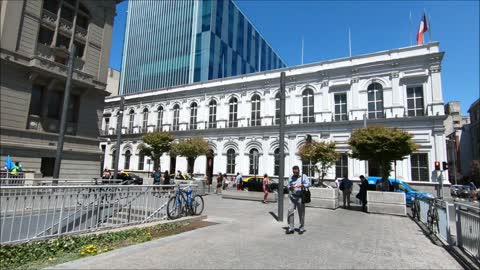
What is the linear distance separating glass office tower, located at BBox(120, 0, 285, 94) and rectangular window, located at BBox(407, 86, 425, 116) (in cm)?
3733

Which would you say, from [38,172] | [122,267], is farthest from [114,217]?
[38,172]

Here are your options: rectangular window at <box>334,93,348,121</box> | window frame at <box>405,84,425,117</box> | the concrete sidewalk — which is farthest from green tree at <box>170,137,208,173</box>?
window frame at <box>405,84,425,117</box>

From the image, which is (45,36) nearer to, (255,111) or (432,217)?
(255,111)

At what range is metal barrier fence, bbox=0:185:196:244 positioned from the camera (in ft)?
19.3

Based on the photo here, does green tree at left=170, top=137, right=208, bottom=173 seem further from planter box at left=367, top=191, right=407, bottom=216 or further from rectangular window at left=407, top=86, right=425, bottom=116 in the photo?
rectangular window at left=407, top=86, right=425, bottom=116

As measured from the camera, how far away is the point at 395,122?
27234 mm

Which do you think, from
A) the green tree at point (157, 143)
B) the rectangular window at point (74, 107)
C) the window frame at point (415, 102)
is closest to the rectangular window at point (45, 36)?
the rectangular window at point (74, 107)

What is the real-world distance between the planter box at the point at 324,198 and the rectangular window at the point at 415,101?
16511 mm

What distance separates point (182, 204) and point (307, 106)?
974 inches

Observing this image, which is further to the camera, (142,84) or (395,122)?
(142,84)

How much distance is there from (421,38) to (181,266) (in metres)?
31.1

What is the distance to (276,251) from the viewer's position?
6.50 meters

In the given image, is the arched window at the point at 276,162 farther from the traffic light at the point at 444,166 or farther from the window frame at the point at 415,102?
the traffic light at the point at 444,166

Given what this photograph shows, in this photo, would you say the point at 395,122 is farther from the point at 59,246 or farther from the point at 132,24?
the point at 132,24
